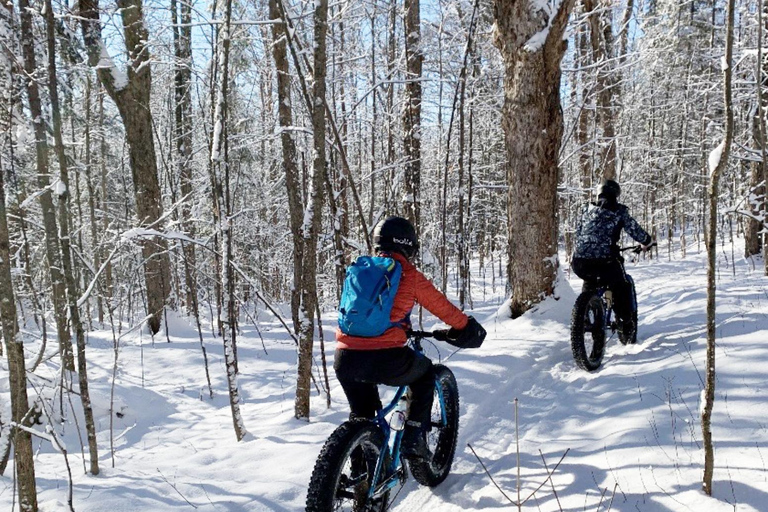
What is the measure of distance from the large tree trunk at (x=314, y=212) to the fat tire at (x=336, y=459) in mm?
2009

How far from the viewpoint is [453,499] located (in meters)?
3.60

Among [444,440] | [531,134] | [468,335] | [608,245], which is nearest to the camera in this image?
[468,335]

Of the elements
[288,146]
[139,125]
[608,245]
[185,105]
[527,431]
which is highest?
[185,105]

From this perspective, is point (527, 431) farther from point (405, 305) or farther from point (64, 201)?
point (64, 201)

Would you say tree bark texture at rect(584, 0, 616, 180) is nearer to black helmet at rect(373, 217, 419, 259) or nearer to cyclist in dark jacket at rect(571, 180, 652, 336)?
cyclist in dark jacket at rect(571, 180, 652, 336)

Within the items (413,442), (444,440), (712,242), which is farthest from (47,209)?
(712,242)

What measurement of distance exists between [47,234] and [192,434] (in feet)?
9.14

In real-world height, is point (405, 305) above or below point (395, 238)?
below

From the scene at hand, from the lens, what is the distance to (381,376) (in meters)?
3.17

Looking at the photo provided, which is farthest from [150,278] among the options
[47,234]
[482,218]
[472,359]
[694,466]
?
[482,218]

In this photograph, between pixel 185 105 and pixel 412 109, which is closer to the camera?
pixel 412 109

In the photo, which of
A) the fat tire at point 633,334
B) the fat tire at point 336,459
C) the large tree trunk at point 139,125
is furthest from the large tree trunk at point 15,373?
the large tree trunk at point 139,125

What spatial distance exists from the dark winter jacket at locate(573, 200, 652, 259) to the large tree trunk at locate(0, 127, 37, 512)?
17.8 feet

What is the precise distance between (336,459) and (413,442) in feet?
2.68
